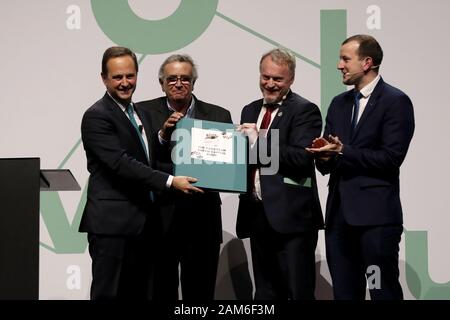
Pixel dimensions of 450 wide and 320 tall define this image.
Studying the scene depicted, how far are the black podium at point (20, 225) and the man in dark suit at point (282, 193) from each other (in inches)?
42.3

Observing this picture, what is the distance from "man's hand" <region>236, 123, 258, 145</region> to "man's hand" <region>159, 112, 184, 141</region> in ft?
1.01

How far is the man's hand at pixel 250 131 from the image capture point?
13.8ft

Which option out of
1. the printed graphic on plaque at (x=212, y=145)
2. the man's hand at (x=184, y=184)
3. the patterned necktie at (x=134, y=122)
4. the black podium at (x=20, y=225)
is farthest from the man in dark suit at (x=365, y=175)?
the black podium at (x=20, y=225)

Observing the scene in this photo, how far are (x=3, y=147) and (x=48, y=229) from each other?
23.7 inches

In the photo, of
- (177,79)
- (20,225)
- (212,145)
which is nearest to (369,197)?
(212,145)

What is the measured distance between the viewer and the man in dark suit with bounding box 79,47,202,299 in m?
4.04

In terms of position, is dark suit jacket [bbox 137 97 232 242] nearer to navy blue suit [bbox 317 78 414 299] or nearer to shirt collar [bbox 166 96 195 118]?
shirt collar [bbox 166 96 195 118]

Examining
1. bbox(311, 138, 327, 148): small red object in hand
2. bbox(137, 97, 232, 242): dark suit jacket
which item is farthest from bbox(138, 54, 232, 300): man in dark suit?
bbox(311, 138, 327, 148): small red object in hand

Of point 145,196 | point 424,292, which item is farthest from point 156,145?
point 424,292

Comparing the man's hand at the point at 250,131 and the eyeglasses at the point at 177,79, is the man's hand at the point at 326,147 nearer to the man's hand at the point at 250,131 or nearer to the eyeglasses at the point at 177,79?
the man's hand at the point at 250,131

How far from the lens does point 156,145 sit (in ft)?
14.1

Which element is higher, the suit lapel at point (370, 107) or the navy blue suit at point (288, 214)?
the suit lapel at point (370, 107)
